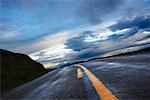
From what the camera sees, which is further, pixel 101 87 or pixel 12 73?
pixel 12 73

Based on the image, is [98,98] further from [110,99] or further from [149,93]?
[149,93]

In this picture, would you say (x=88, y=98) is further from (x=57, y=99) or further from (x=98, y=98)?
(x=57, y=99)

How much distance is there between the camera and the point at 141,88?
177 inches

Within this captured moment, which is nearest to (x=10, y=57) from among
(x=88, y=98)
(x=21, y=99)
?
(x=21, y=99)

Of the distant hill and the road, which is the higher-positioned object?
the distant hill

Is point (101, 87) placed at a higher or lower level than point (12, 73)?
lower

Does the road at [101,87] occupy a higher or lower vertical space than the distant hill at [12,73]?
lower

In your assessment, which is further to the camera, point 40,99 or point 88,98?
point 40,99

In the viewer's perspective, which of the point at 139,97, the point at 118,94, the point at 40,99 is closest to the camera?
the point at 139,97

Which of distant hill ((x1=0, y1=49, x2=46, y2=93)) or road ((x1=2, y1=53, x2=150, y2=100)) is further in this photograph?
distant hill ((x1=0, y1=49, x2=46, y2=93))

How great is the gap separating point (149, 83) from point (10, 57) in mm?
36033

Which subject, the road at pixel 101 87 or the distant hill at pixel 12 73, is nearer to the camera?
the road at pixel 101 87

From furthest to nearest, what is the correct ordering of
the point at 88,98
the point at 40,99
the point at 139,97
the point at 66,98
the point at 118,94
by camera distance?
A: 1. the point at 40,99
2. the point at 66,98
3. the point at 88,98
4. the point at 118,94
5. the point at 139,97

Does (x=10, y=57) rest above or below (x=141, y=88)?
above
